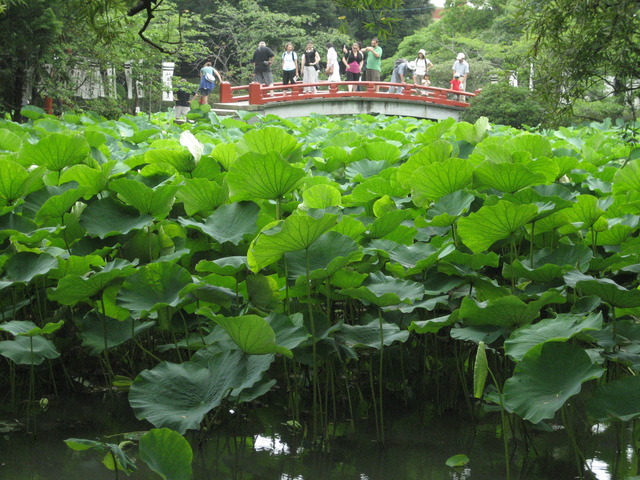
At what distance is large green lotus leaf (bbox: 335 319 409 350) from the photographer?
A: 6.10 ft

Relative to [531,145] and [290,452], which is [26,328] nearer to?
[290,452]

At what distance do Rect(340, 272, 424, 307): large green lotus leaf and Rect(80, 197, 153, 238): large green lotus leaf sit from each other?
27.0 inches

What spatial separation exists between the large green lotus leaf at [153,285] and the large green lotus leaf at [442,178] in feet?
2.51

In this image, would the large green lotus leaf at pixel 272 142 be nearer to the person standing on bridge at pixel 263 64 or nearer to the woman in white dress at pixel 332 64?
the person standing on bridge at pixel 263 64

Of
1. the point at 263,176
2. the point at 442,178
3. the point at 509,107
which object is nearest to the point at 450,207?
the point at 442,178

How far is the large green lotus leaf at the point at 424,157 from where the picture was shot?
240cm

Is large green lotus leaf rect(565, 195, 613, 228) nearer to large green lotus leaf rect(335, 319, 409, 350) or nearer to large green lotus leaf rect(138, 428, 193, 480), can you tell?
large green lotus leaf rect(335, 319, 409, 350)

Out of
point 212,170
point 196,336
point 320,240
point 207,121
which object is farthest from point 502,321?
point 207,121

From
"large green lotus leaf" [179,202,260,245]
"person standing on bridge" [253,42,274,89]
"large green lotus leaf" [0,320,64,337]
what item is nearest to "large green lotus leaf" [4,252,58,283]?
"large green lotus leaf" [0,320,64,337]

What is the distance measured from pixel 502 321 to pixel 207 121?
6028mm

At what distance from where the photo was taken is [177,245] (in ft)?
7.32

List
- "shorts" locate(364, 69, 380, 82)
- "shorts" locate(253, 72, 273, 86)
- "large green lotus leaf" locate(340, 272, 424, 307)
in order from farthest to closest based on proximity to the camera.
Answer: "shorts" locate(364, 69, 380, 82) → "shorts" locate(253, 72, 273, 86) → "large green lotus leaf" locate(340, 272, 424, 307)

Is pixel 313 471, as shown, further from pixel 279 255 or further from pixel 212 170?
pixel 212 170

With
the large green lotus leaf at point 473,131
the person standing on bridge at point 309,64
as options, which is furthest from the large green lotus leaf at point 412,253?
the person standing on bridge at point 309,64
